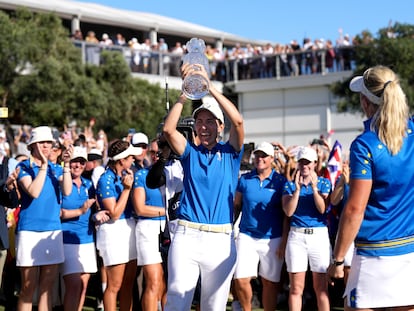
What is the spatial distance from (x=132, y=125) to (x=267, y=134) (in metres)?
10.8

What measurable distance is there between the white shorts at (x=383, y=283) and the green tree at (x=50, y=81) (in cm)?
1834

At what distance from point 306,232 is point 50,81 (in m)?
15.6

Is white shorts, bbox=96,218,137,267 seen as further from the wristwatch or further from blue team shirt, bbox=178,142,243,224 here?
the wristwatch

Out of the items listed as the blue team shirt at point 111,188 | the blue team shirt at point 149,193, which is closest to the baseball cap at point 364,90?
the blue team shirt at point 149,193

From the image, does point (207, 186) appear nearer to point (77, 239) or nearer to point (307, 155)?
point (307, 155)

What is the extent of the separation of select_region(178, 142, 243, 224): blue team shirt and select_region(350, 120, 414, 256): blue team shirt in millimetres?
1520

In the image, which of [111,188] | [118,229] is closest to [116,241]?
[118,229]

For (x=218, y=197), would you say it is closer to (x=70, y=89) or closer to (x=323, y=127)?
(x=70, y=89)

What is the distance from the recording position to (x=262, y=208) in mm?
8836

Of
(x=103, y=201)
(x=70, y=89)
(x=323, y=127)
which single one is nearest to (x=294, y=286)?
(x=103, y=201)

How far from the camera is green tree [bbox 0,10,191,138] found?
22547mm

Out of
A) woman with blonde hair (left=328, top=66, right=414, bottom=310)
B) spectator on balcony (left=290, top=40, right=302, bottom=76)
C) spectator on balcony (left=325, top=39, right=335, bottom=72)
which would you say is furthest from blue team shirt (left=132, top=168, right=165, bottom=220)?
spectator on balcony (left=290, top=40, right=302, bottom=76)

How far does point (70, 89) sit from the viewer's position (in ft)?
77.6

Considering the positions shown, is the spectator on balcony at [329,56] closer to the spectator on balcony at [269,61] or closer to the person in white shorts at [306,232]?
the spectator on balcony at [269,61]
